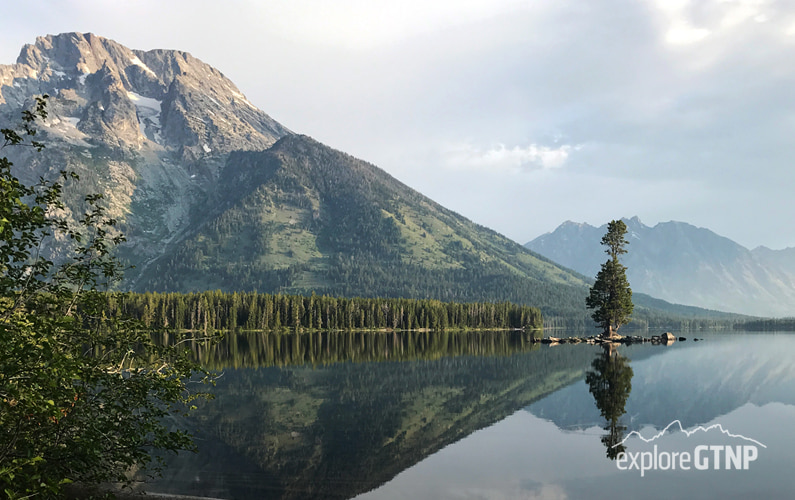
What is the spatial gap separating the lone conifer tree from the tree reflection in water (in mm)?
44494

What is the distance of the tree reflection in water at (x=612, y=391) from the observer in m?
37.3

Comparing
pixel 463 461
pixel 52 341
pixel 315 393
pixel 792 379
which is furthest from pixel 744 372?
pixel 52 341

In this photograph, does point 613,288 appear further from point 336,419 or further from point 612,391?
point 336,419

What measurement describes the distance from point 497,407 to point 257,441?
22.7m

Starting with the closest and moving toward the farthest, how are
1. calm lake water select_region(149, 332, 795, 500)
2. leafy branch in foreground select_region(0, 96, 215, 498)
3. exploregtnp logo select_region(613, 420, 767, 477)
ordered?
1. leafy branch in foreground select_region(0, 96, 215, 498)
2. calm lake water select_region(149, 332, 795, 500)
3. exploregtnp logo select_region(613, 420, 767, 477)

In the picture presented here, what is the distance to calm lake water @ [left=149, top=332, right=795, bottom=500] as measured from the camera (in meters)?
27.7

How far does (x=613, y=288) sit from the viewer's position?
453 feet

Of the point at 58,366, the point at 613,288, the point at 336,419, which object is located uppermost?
the point at 613,288

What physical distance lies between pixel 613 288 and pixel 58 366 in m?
139

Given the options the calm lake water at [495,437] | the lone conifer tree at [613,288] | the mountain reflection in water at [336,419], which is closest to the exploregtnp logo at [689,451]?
the calm lake water at [495,437]

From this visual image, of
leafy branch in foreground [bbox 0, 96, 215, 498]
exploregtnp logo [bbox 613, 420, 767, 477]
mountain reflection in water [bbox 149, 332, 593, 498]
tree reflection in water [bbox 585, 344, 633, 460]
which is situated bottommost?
mountain reflection in water [bbox 149, 332, 593, 498]

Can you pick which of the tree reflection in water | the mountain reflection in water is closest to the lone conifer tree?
the tree reflection in water

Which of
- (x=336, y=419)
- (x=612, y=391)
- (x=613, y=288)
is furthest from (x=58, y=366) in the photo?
(x=613, y=288)

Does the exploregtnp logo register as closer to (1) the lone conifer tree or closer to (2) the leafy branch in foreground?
(2) the leafy branch in foreground
